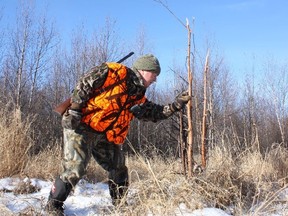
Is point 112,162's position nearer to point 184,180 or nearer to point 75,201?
point 75,201

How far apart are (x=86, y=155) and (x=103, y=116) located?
0.38 metres

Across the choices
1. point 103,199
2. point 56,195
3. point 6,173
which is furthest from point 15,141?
point 56,195

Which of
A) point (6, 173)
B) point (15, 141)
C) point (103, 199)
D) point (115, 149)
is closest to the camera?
point (115, 149)

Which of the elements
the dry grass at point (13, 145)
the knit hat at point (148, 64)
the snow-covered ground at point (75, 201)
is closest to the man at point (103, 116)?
the knit hat at point (148, 64)

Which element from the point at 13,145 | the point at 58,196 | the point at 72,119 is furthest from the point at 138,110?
the point at 13,145

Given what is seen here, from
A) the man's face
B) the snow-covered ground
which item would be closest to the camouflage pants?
the snow-covered ground

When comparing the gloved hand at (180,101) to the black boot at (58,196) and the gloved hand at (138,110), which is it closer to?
the gloved hand at (138,110)

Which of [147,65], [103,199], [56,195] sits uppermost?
[147,65]

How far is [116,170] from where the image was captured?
3.37 metres

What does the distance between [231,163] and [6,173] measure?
2841 millimetres

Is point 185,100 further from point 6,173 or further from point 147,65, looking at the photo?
point 6,173

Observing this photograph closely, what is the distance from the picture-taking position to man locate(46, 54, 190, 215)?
291cm

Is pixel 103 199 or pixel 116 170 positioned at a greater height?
pixel 116 170

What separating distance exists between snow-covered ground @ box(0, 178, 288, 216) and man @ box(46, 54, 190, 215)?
0.70 ft
